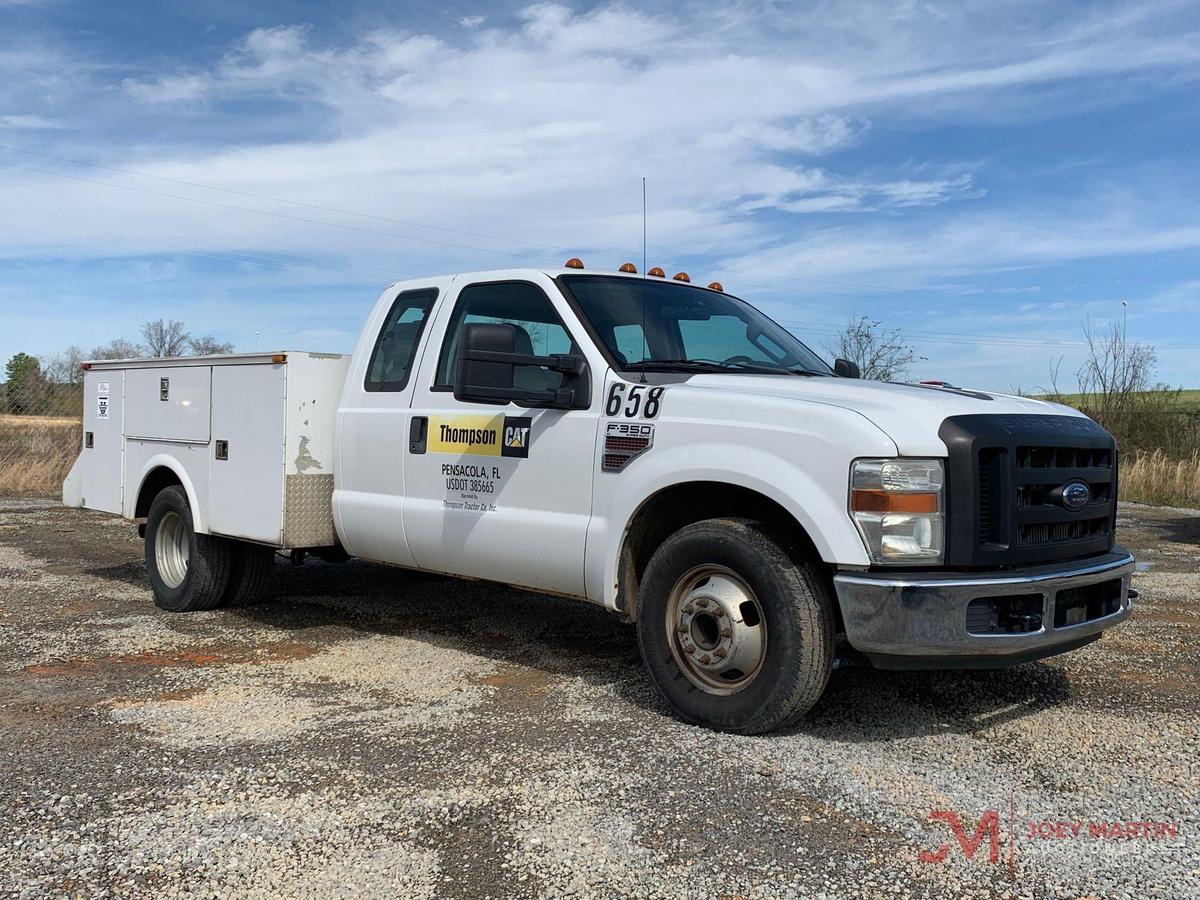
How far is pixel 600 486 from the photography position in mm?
4863

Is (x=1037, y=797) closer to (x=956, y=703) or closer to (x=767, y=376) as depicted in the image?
(x=956, y=703)

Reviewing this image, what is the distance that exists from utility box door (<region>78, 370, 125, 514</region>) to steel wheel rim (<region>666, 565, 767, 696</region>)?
4814 mm

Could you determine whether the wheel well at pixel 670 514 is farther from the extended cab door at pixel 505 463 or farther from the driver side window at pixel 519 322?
the driver side window at pixel 519 322

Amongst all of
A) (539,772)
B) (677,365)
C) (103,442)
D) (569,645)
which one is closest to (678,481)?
(677,365)

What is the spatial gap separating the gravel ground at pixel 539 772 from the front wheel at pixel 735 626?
16cm

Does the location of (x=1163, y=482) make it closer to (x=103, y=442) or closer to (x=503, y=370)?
(x=503, y=370)

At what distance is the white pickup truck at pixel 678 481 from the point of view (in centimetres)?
398

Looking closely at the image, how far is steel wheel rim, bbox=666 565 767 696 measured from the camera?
4.30 meters

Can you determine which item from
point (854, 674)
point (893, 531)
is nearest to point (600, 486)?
point (893, 531)

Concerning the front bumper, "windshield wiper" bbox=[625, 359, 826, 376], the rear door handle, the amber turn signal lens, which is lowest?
the front bumper

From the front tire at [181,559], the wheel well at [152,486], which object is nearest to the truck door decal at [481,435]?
the front tire at [181,559]

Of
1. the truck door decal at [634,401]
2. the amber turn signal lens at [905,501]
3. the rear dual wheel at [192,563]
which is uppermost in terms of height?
the truck door decal at [634,401]

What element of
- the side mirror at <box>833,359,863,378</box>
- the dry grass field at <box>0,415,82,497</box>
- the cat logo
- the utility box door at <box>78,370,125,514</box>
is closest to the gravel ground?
the cat logo

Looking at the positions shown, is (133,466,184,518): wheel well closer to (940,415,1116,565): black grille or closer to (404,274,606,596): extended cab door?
(404,274,606,596): extended cab door
